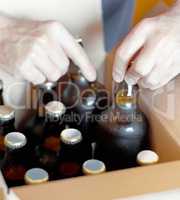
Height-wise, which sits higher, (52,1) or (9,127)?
(52,1)

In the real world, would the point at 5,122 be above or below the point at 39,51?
below

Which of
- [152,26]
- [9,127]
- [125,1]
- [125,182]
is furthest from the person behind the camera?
[125,1]

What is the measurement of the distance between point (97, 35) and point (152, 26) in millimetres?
Result: 249

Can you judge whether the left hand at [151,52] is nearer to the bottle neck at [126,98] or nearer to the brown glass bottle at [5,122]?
the bottle neck at [126,98]

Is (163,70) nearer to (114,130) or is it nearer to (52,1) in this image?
(114,130)

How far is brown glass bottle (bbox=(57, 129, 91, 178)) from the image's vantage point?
0.77 m

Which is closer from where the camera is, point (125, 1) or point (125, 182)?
point (125, 182)

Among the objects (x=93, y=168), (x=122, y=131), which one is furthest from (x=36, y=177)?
(x=122, y=131)

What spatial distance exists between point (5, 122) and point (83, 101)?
0.46 feet

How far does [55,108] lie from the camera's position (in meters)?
0.83

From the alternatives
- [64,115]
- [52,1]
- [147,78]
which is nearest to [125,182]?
[147,78]

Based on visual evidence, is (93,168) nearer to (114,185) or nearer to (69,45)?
(114,185)

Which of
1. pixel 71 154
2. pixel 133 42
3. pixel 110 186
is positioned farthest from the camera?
pixel 71 154

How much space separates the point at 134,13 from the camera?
1.00 metres
